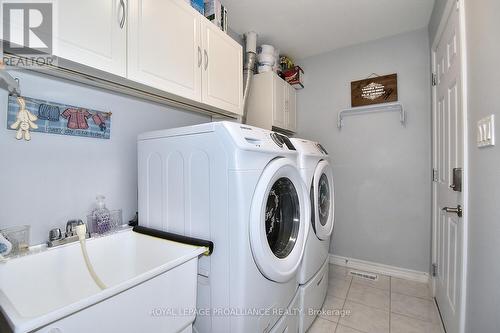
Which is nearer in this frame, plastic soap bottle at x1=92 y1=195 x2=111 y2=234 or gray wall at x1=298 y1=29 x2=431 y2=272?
plastic soap bottle at x1=92 y1=195 x2=111 y2=234

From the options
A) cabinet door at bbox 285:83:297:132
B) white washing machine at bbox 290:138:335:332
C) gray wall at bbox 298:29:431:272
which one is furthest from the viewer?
cabinet door at bbox 285:83:297:132

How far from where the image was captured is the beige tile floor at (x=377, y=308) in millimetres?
1670

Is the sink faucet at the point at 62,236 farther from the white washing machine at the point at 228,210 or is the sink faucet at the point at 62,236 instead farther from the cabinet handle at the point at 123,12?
the cabinet handle at the point at 123,12

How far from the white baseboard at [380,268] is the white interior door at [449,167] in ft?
1.10

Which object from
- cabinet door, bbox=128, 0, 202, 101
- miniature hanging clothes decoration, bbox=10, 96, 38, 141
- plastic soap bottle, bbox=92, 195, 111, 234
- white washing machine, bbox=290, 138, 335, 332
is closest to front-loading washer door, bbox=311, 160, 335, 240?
white washing machine, bbox=290, 138, 335, 332

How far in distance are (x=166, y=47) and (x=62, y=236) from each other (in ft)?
3.74

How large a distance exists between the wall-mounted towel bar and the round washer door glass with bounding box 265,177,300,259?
162cm

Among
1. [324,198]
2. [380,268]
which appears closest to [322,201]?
[324,198]

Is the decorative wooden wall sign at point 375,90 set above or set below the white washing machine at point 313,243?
above

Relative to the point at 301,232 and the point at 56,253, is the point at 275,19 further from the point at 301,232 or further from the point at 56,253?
the point at 56,253

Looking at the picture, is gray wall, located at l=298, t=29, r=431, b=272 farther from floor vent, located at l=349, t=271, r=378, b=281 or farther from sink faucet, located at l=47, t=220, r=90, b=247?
sink faucet, located at l=47, t=220, r=90, b=247

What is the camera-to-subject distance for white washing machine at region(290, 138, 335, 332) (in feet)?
4.98

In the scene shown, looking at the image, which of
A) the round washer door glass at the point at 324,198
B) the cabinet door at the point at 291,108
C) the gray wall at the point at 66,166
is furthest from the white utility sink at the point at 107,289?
the cabinet door at the point at 291,108

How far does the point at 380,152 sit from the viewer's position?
2477mm
